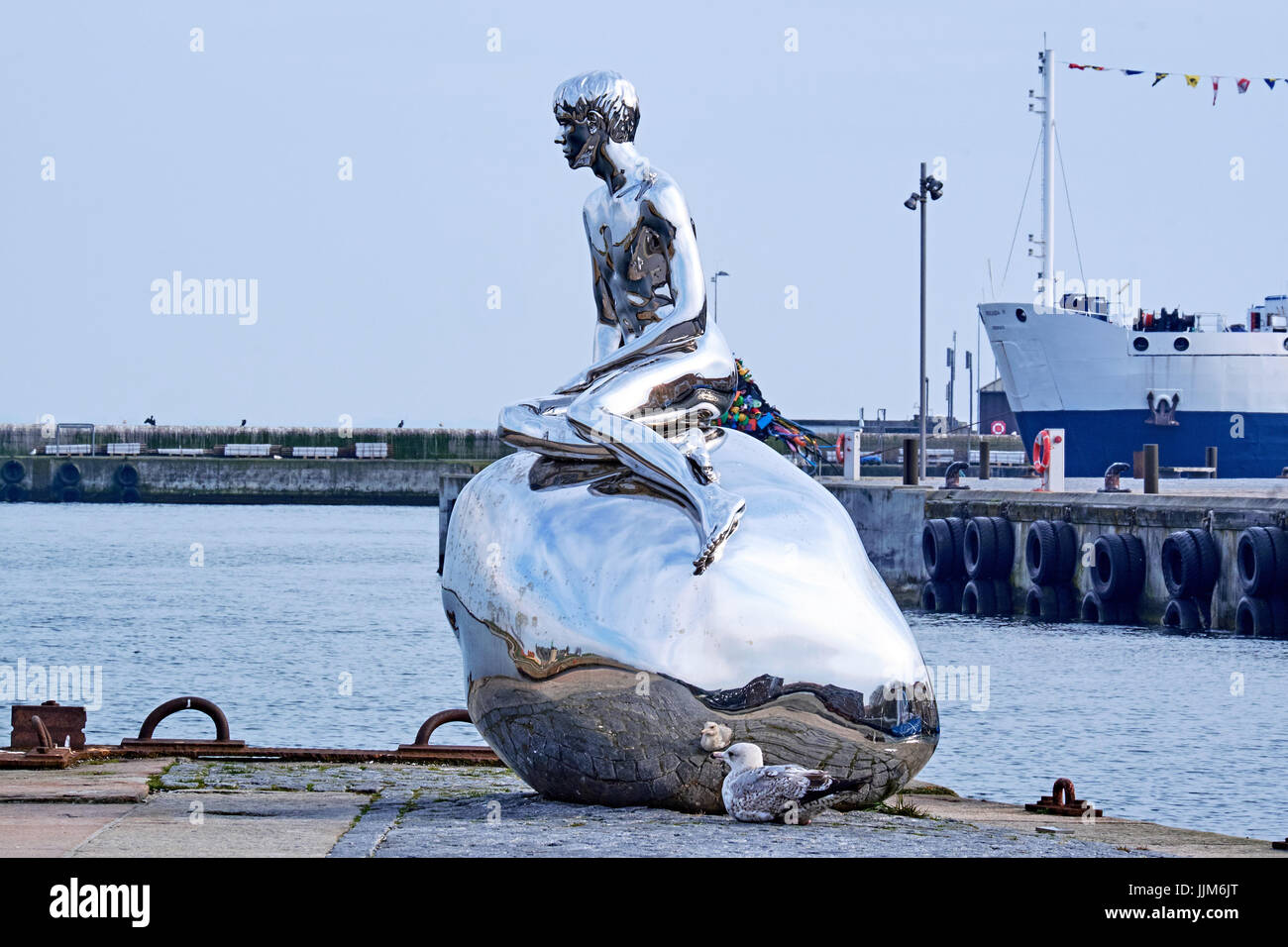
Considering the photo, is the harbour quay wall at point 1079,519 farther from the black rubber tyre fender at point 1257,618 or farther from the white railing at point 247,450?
the white railing at point 247,450

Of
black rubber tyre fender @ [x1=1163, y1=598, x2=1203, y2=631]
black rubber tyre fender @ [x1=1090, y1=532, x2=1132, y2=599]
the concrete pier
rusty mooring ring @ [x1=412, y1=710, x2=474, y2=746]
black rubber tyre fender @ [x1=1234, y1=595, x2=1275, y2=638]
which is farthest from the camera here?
black rubber tyre fender @ [x1=1090, y1=532, x2=1132, y2=599]

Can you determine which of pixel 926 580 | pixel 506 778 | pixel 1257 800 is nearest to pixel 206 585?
pixel 926 580

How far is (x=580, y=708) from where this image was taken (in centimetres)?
949

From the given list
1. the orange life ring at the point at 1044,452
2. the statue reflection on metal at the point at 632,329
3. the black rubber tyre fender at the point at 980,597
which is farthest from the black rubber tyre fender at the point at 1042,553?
the statue reflection on metal at the point at 632,329

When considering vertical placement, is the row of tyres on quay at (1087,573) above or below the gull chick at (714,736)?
below

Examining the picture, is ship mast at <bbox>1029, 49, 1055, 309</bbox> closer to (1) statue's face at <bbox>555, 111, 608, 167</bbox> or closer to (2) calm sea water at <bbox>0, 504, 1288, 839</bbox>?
(2) calm sea water at <bbox>0, 504, 1288, 839</bbox>

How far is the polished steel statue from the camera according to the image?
9281 millimetres

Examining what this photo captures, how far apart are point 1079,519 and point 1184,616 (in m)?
4.46

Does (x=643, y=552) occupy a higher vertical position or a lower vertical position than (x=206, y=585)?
higher

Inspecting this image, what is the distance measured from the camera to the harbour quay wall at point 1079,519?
3616cm

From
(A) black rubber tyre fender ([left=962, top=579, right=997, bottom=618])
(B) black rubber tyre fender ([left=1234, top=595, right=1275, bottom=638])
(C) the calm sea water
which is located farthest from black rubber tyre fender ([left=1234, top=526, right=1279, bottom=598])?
(A) black rubber tyre fender ([left=962, top=579, right=997, bottom=618])

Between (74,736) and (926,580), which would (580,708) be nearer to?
(74,736)

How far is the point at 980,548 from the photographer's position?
141 feet
